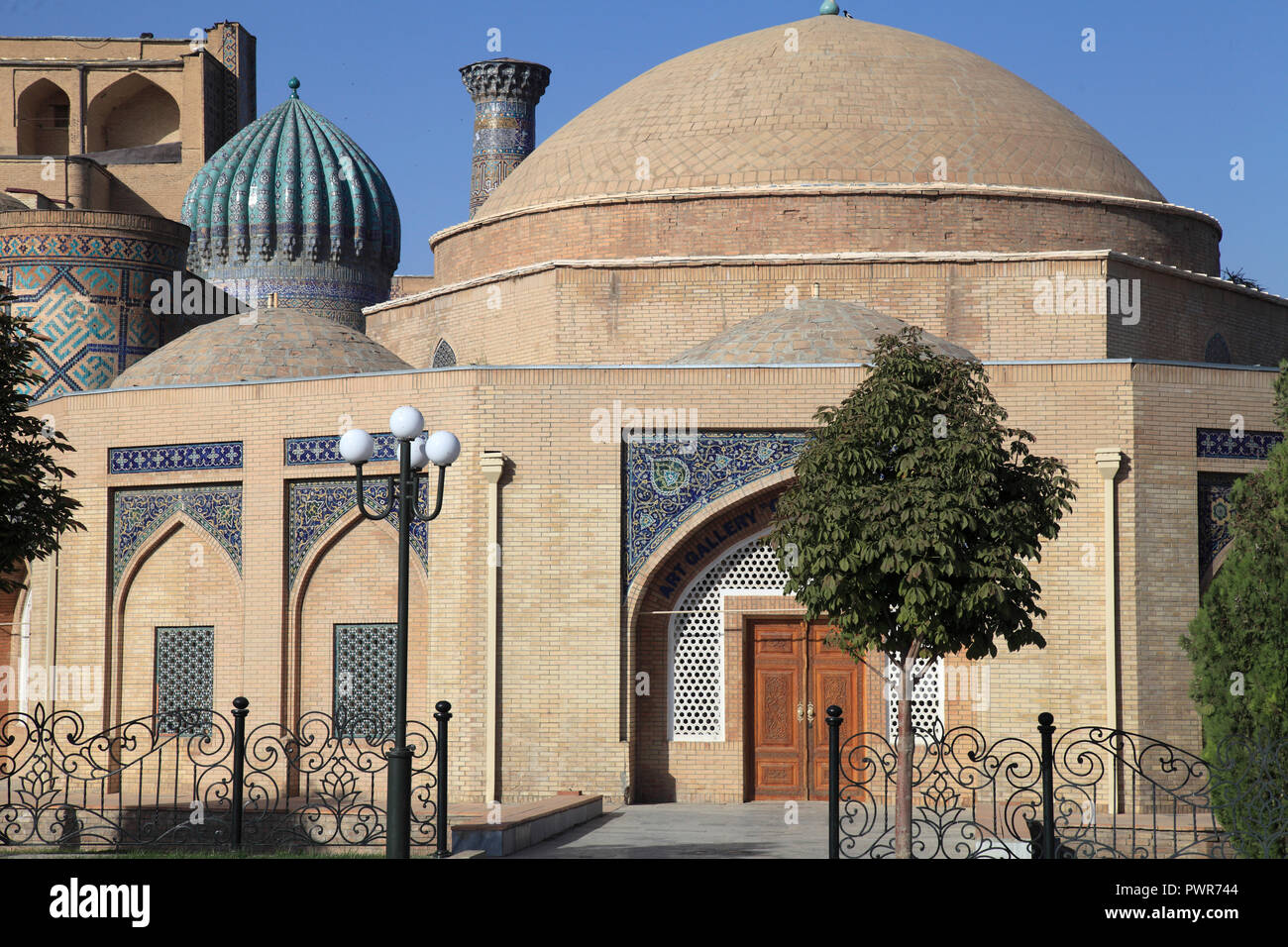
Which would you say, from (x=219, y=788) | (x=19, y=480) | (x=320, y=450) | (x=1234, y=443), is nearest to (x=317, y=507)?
(x=320, y=450)

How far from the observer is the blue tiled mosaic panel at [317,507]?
12.0 meters

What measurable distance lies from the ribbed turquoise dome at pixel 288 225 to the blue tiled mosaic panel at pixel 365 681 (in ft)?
55.7

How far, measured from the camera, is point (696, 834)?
996 centimetres

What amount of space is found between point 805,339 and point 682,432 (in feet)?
4.59

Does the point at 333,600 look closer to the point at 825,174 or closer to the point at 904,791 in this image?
the point at 904,791

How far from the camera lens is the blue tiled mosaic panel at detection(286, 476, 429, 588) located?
1203 centimetres

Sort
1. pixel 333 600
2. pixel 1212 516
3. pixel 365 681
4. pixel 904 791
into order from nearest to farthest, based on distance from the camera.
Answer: pixel 904 791
pixel 1212 516
pixel 365 681
pixel 333 600

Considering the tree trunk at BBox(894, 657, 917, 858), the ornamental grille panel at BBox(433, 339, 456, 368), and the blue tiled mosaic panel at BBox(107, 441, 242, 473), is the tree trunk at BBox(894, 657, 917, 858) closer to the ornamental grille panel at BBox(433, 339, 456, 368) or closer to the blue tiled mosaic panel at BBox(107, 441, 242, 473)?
the blue tiled mosaic panel at BBox(107, 441, 242, 473)

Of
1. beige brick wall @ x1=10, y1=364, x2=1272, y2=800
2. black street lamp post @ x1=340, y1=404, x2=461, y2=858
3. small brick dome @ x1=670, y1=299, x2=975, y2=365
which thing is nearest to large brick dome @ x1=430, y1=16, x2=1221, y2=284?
small brick dome @ x1=670, y1=299, x2=975, y2=365

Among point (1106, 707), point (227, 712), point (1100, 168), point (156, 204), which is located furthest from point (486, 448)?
point (156, 204)

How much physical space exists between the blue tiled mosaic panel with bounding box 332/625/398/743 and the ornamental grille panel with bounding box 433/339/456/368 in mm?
3947

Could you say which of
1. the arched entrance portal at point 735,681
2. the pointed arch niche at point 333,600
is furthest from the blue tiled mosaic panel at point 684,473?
the pointed arch niche at point 333,600

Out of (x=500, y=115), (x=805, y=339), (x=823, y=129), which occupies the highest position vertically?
(x=500, y=115)
